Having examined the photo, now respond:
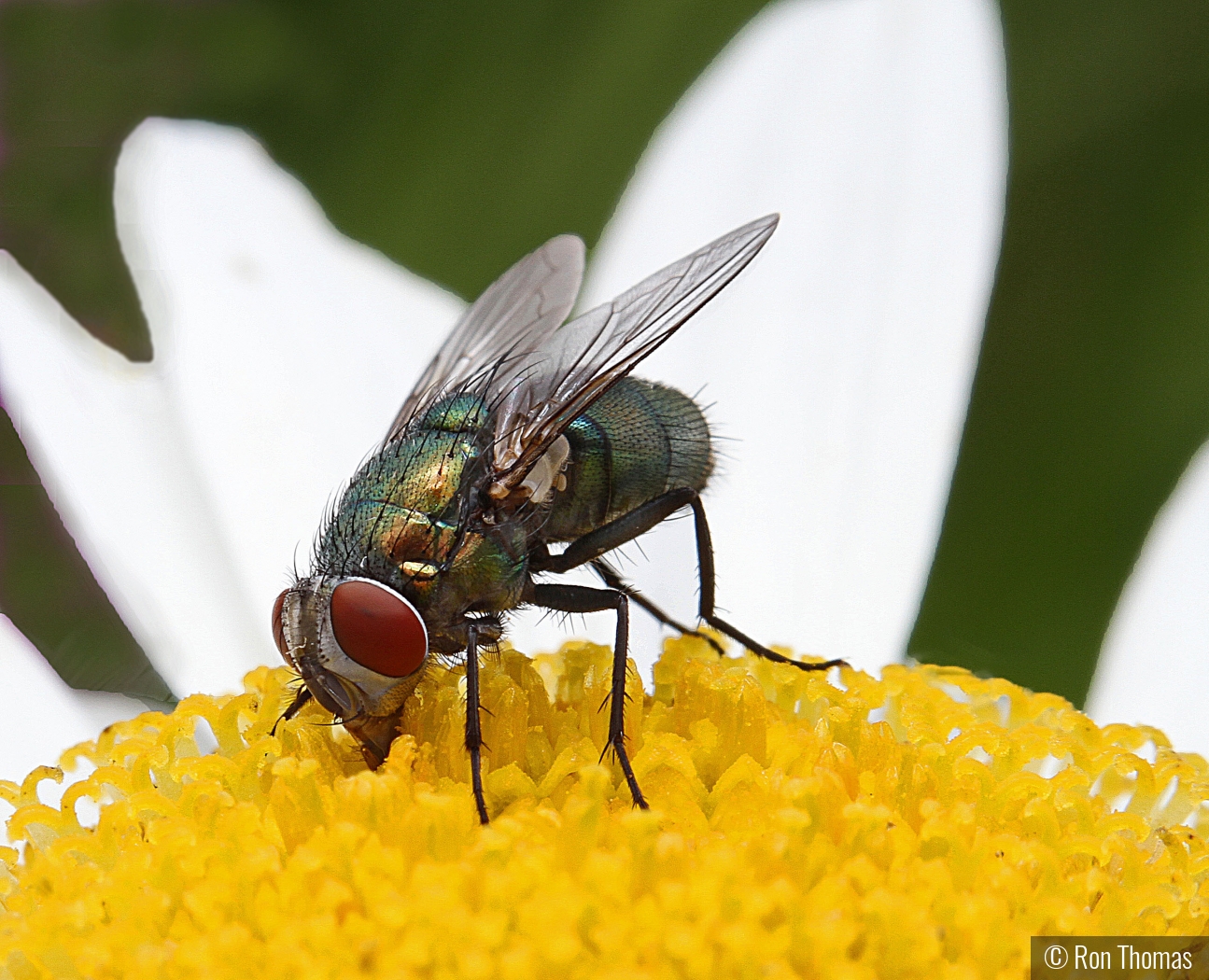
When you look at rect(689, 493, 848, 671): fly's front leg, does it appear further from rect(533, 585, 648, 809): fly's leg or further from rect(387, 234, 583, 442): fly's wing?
rect(387, 234, 583, 442): fly's wing

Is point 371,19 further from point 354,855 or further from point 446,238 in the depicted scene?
point 354,855

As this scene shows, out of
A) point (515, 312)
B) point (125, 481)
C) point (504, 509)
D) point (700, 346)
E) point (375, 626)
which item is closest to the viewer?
point (375, 626)

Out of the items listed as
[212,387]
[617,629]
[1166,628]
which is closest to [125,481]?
[212,387]

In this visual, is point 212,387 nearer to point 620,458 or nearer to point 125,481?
point 125,481

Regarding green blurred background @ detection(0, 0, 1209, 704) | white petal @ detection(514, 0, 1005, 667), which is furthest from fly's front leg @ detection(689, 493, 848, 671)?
green blurred background @ detection(0, 0, 1209, 704)

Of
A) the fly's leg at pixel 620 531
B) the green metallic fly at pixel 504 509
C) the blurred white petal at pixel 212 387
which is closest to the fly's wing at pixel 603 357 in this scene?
the green metallic fly at pixel 504 509

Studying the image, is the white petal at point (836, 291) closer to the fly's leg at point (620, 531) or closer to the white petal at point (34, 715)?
the fly's leg at point (620, 531)

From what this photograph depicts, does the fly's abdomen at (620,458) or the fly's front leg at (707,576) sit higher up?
the fly's abdomen at (620,458)

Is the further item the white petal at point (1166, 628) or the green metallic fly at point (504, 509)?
the white petal at point (1166, 628)
